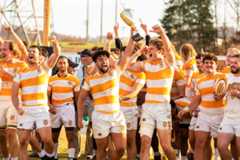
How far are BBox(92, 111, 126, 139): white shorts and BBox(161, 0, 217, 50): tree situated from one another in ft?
138

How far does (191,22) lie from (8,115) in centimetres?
4485

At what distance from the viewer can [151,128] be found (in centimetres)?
1023

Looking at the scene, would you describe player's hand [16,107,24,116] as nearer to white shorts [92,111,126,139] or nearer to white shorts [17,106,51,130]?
white shorts [17,106,51,130]

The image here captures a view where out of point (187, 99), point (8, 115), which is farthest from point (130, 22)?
point (8, 115)

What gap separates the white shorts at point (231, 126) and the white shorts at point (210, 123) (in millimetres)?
585

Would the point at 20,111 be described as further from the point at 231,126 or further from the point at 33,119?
the point at 231,126

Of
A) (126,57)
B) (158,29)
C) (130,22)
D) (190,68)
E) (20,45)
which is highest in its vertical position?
(130,22)

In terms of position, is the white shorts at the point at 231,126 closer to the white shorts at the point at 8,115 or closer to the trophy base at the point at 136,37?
the trophy base at the point at 136,37

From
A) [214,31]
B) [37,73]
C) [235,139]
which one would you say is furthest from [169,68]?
[214,31]

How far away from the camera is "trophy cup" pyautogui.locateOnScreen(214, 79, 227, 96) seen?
1019cm

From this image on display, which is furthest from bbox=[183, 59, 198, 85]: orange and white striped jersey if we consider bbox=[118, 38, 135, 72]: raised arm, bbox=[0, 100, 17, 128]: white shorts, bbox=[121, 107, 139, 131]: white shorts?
bbox=[0, 100, 17, 128]: white shorts

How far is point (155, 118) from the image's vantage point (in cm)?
1026

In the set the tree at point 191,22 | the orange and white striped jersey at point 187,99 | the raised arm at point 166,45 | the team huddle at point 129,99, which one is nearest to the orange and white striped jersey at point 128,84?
the team huddle at point 129,99

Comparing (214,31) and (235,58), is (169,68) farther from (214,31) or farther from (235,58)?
(214,31)
